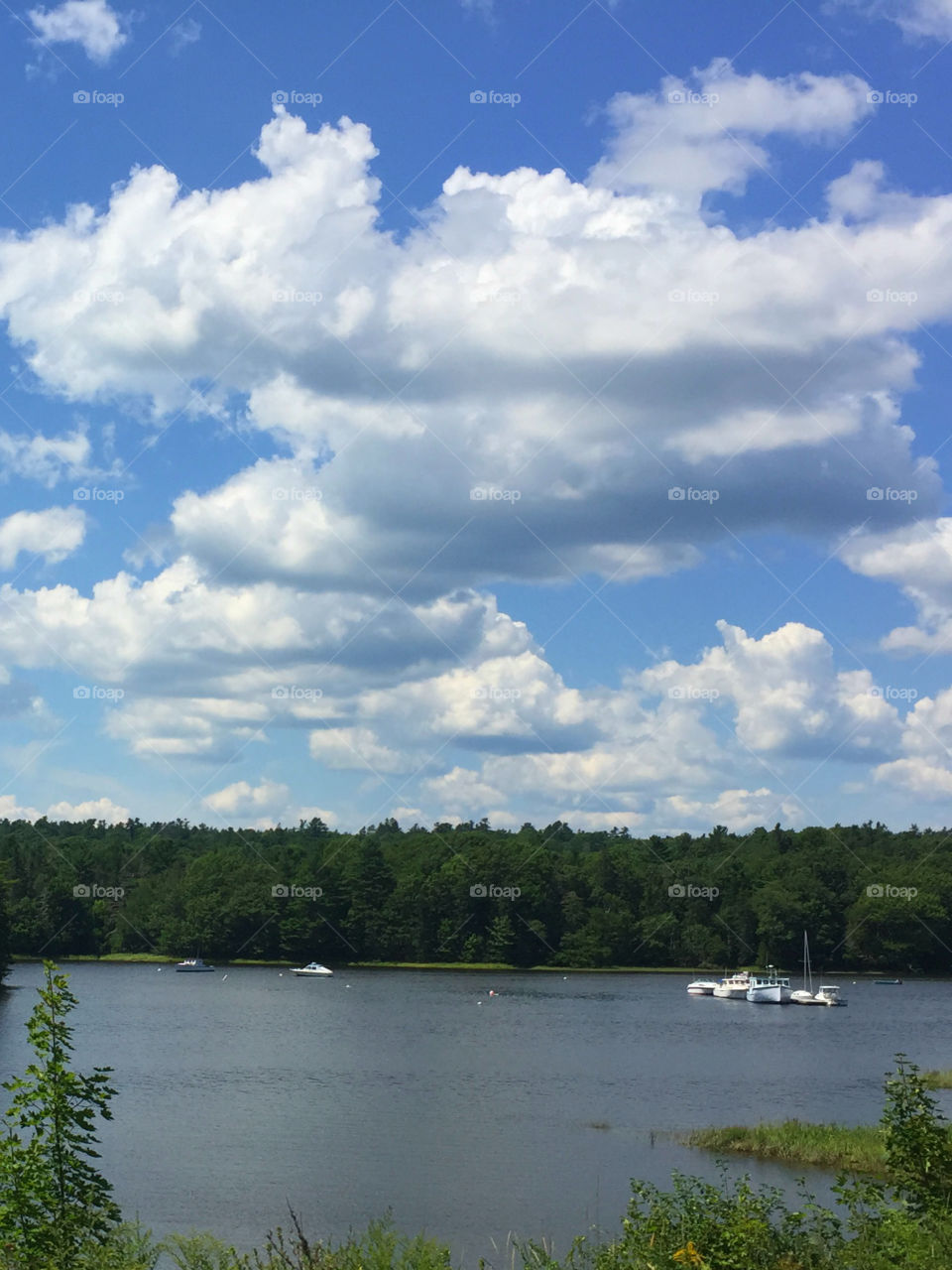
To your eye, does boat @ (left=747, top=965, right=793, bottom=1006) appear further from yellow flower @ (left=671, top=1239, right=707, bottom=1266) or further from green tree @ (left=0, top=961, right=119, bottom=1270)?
yellow flower @ (left=671, top=1239, right=707, bottom=1266)

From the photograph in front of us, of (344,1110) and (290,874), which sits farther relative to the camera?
(290,874)

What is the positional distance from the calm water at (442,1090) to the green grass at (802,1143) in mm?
1789

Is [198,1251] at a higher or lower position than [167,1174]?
higher

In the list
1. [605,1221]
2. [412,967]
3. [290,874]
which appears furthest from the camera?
[290,874]

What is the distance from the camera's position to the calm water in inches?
1371

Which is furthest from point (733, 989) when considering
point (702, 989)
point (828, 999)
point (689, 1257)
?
point (689, 1257)

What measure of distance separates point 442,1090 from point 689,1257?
1873 inches

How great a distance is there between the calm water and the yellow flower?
16940 mm

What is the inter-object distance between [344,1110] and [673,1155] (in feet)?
50.8

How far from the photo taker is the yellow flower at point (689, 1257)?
11.5 m


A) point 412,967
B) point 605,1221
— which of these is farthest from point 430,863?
point 605,1221

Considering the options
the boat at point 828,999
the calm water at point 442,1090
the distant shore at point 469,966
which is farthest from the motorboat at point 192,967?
the boat at point 828,999

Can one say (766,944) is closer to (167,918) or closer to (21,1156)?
(167,918)

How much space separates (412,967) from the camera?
149375mm
